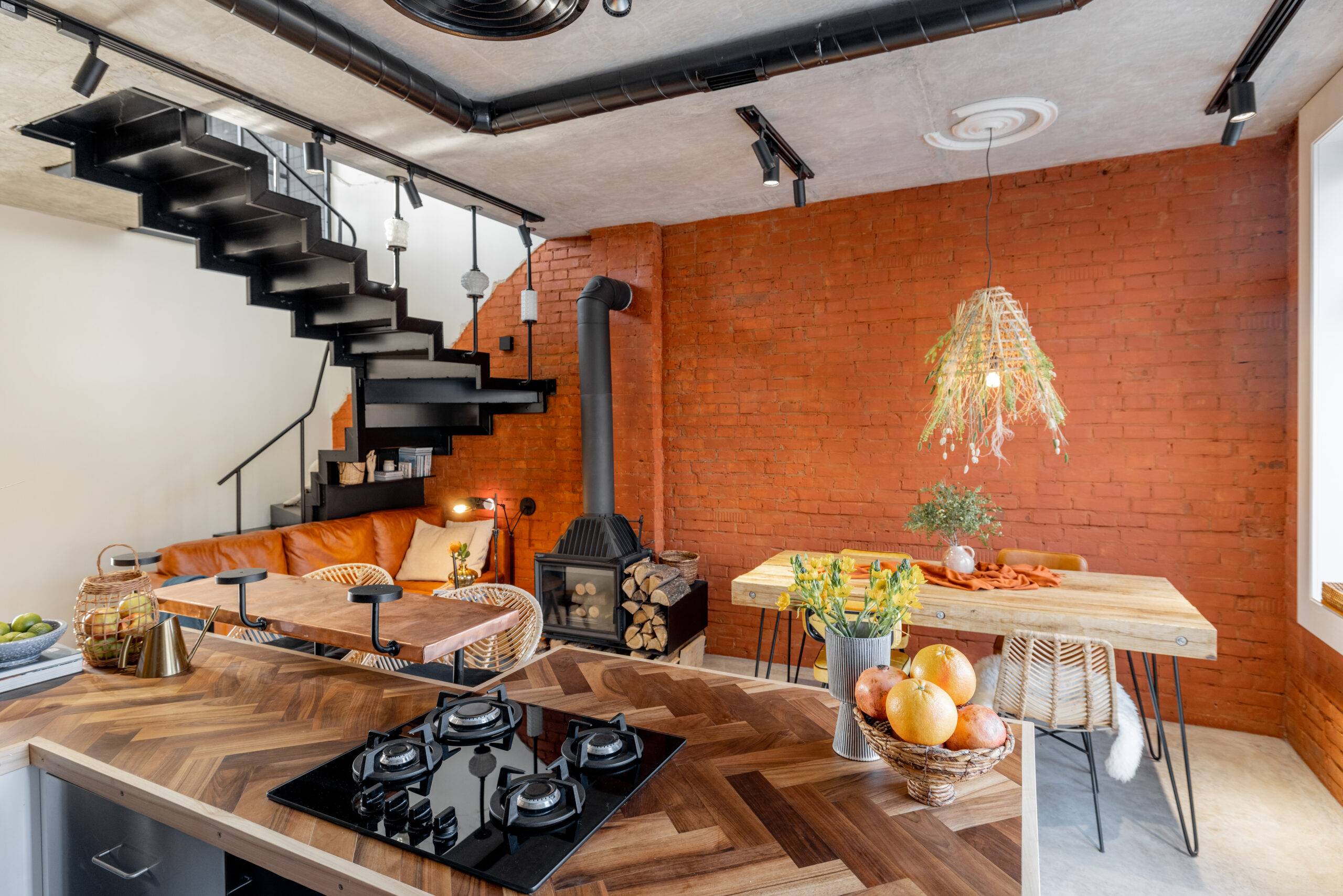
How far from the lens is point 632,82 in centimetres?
267

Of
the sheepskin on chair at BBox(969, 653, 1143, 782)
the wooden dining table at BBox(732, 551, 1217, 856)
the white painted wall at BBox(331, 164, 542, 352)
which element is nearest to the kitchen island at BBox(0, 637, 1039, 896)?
the wooden dining table at BBox(732, 551, 1217, 856)

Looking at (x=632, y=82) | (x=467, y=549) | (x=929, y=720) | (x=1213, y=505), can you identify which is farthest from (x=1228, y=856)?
(x=467, y=549)

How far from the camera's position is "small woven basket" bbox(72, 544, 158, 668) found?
75.9 inches

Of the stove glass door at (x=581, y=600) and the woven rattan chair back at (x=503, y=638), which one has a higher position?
the woven rattan chair back at (x=503, y=638)

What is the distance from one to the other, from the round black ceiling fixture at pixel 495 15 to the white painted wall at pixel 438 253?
3.63 metres

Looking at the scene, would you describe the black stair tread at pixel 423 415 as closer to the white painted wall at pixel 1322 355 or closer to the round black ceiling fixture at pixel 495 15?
the round black ceiling fixture at pixel 495 15

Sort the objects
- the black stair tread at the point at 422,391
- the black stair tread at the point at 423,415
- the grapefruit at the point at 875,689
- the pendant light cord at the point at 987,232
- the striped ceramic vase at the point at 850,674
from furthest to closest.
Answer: the black stair tread at the point at 423,415 → the black stair tread at the point at 422,391 → the pendant light cord at the point at 987,232 → the striped ceramic vase at the point at 850,674 → the grapefruit at the point at 875,689

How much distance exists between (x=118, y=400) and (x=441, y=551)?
7.72ft

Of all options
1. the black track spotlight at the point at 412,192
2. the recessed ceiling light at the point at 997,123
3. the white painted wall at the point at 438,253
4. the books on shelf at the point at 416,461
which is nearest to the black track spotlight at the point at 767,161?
the recessed ceiling light at the point at 997,123

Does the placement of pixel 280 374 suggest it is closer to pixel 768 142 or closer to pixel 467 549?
pixel 467 549

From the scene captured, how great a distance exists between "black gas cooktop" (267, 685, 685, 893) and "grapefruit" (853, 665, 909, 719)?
380mm

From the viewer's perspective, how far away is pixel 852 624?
148cm

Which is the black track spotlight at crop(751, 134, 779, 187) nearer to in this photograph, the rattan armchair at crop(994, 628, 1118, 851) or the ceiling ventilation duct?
the ceiling ventilation duct

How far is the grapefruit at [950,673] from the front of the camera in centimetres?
124
